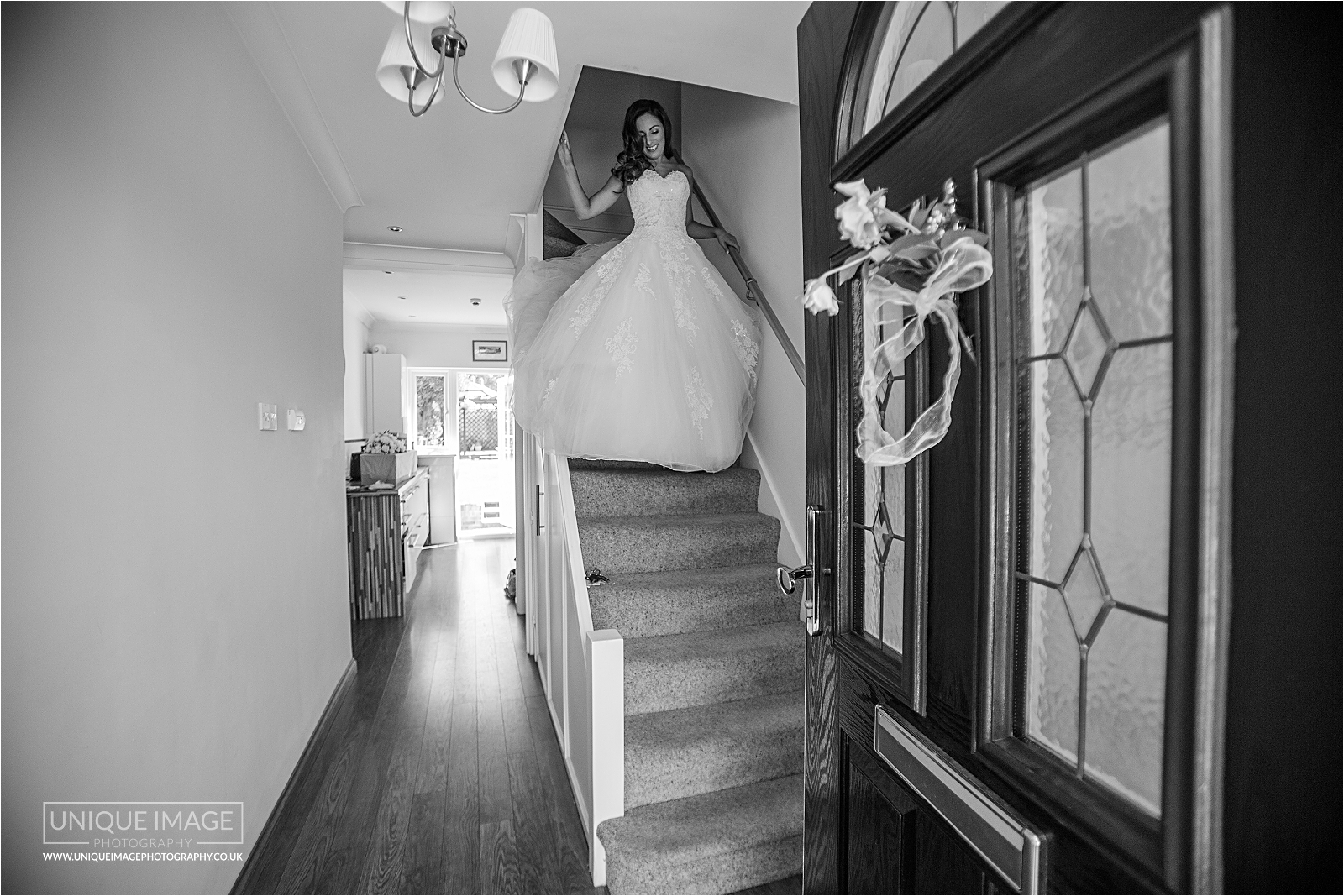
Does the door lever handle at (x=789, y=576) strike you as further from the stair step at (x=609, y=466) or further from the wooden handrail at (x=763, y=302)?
the stair step at (x=609, y=466)

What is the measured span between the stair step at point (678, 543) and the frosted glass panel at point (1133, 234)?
6.82 ft

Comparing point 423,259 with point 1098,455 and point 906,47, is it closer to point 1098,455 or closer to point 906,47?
point 906,47

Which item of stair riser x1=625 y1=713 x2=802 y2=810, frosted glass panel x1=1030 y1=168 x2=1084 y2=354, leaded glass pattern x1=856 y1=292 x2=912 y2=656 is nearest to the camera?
frosted glass panel x1=1030 y1=168 x2=1084 y2=354

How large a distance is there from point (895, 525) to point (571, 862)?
5.33 ft

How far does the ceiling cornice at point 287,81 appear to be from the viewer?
1764 mm

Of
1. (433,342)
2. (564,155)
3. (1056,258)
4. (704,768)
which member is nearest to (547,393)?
(564,155)

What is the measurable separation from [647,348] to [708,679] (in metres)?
1.20

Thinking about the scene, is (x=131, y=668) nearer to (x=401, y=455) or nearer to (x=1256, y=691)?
(x=1256, y=691)

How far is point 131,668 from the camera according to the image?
4.24 ft

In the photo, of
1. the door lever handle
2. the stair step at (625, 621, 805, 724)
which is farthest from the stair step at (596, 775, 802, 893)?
the door lever handle

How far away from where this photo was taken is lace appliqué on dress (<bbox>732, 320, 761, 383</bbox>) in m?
2.58

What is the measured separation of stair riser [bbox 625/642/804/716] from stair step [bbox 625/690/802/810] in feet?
0.15

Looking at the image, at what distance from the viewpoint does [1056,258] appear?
2.29 ft

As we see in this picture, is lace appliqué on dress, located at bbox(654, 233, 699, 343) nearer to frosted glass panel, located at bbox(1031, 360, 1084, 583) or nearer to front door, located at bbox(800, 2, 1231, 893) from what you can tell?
front door, located at bbox(800, 2, 1231, 893)
